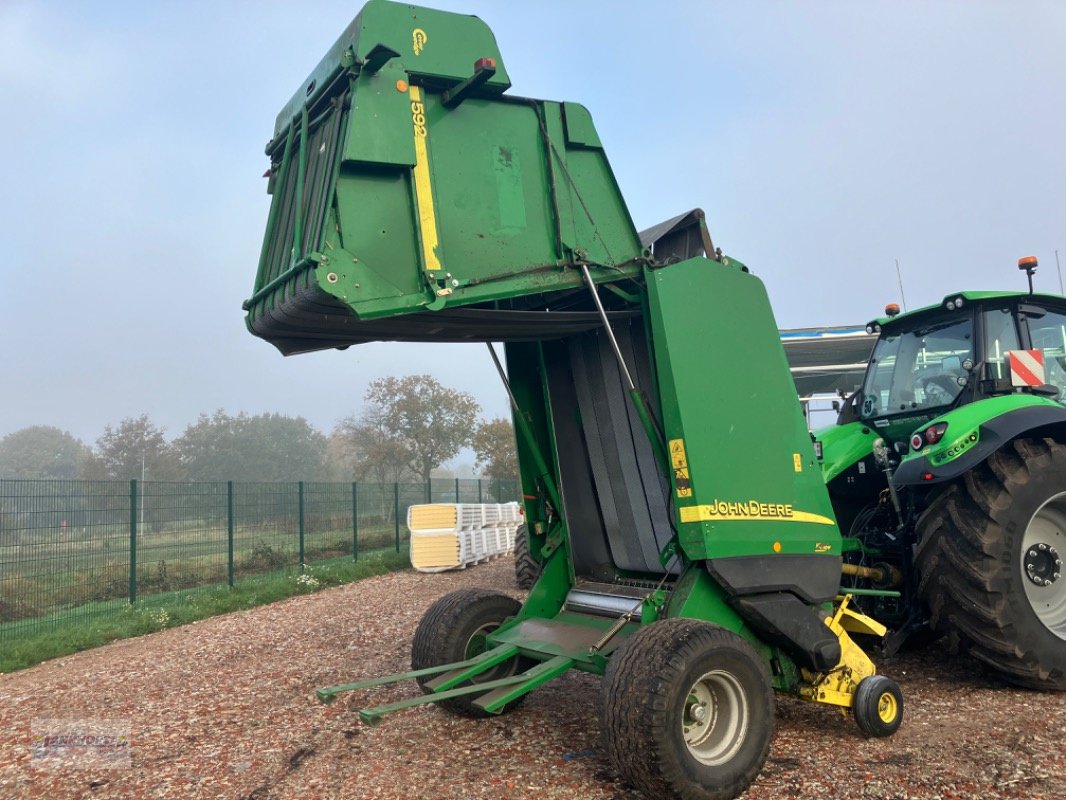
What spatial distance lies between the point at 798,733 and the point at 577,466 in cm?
203

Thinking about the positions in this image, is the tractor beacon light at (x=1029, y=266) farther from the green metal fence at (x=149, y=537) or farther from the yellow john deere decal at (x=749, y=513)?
the green metal fence at (x=149, y=537)

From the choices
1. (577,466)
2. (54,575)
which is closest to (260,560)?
(54,575)

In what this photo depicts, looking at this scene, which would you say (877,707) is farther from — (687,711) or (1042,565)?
(1042,565)

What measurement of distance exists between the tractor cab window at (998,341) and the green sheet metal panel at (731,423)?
6.88ft

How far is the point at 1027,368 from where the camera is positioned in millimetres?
5781

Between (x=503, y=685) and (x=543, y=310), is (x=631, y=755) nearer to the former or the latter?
(x=503, y=685)

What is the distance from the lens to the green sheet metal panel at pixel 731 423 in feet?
13.6

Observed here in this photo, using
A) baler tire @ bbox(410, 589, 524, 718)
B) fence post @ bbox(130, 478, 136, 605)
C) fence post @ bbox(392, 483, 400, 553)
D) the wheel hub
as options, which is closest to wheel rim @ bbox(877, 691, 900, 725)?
the wheel hub

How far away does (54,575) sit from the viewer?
389 inches

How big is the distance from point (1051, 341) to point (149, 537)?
10804mm

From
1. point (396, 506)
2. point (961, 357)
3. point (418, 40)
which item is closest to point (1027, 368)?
point (961, 357)

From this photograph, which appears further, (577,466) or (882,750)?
(577,466)

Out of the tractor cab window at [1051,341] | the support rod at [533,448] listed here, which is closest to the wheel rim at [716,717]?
the support rod at [533,448]

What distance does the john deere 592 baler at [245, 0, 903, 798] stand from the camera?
12.0 ft
